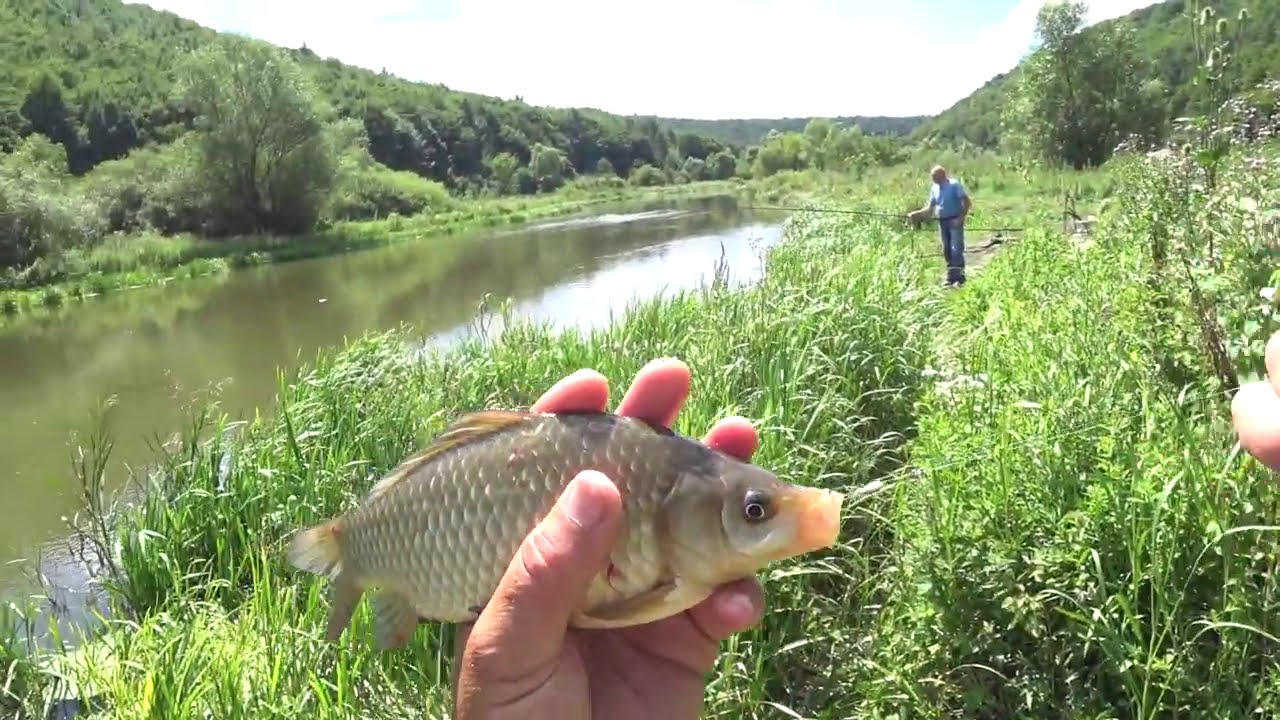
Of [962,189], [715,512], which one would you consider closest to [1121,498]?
[715,512]

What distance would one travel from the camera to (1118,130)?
1216 inches

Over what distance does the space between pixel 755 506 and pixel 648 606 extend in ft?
0.82

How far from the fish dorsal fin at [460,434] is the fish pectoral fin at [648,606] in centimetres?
43

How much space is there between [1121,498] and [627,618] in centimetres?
182

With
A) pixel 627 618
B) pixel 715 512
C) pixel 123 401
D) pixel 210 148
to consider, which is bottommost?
pixel 123 401

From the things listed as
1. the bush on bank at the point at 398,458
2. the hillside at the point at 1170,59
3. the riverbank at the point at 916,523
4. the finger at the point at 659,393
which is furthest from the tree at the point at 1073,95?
the finger at the point at 659,393

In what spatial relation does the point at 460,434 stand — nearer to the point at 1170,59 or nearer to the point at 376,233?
the point at 376,233

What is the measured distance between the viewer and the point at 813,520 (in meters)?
1.48

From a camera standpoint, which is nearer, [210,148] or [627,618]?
[627,618]

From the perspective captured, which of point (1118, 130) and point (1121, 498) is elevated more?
point (1118, 130)

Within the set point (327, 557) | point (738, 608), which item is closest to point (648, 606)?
point (738, 608)

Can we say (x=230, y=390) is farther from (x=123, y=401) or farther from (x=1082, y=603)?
(x=1082, y=603)

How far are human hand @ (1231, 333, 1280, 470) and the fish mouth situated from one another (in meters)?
0.59

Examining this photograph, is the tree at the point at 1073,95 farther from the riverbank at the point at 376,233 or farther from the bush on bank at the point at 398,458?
the bush on bank at the point at 398,458
